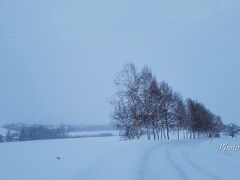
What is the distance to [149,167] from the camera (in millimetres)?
16516

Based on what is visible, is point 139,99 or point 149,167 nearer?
point 149,167

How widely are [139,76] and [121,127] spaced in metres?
7.97

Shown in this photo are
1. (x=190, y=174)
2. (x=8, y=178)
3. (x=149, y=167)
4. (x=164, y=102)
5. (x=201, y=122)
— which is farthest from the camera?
(x=201, y=122)

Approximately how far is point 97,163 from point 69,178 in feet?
15.8

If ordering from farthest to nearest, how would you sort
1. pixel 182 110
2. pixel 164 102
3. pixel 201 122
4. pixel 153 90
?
pixel 201 122, pixel 182 110, pixel 164 102, pixel 153 90

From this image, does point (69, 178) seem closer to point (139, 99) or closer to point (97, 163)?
point (97, 163)

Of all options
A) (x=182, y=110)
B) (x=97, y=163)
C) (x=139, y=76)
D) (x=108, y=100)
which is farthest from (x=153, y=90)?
(x=97, y=163)

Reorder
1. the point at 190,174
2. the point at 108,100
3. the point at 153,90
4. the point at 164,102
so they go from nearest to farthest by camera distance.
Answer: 1. the point at 190,174
2. the point at 108,100
3. the point at 153,90
4. the point at 164,102

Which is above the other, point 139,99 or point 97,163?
point 139,99


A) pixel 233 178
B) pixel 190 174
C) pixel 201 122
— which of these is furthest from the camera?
pixel 201 122

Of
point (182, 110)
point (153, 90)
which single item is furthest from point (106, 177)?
point (182, 110)

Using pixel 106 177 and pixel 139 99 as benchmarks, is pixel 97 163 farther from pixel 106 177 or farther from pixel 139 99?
pixel 139 99

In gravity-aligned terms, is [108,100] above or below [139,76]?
below

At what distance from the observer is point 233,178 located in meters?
12.6
